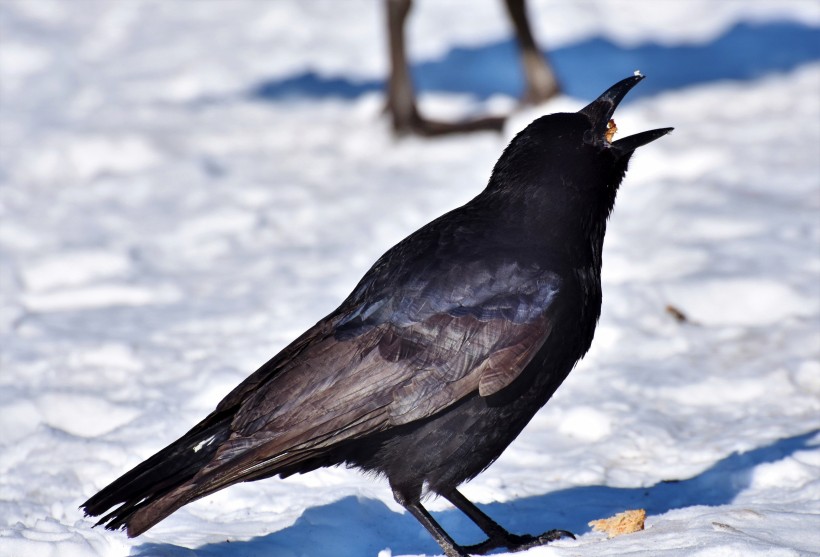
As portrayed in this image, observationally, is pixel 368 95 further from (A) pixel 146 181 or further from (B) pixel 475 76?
(A) pixel 146 181

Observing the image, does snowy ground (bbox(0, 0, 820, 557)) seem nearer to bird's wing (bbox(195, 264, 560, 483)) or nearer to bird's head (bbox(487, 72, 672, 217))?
bird's wing (bbox(195, 264, 560, 483))

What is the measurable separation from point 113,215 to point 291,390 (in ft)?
12.1

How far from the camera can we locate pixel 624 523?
10.4 ft

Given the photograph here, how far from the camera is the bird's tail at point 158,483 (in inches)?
110

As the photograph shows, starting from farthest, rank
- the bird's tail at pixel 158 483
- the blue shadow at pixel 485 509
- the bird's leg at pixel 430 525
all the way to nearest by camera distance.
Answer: the blue shadow at pixel 485 509 < the bird's leg at pixel 430 525 < the bird's tail at pixel 158 483

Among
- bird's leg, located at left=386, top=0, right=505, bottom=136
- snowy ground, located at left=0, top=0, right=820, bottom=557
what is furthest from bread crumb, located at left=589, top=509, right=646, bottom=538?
bird's leg, located at left=386, top=0, right=505, bottom=136

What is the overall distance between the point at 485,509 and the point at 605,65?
518 cm

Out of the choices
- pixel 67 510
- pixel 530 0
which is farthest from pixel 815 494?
pixel 530 0

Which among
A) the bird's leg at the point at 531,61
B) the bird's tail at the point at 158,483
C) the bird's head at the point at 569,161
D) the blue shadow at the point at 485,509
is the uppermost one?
the bird's leg at the point at 531,61

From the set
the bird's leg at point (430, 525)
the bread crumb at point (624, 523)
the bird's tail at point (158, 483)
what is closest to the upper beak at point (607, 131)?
the bread crumb at point (624, 523)

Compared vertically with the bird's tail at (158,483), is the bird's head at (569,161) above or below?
above

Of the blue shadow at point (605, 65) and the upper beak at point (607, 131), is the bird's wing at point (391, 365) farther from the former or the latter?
the blue shadow at point (605, 65)

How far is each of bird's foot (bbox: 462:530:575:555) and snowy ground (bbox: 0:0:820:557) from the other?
0.45ft

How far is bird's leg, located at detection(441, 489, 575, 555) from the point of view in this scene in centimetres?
317
